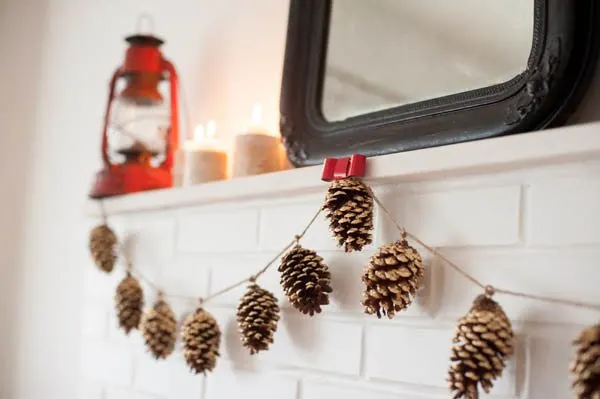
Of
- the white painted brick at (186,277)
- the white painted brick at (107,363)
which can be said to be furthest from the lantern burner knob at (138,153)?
the white painted brick at (107,363)

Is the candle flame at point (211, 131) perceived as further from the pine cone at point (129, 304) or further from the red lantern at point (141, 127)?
the pine cone at point (129, 304)

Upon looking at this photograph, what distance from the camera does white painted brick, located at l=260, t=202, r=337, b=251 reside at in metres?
0.90

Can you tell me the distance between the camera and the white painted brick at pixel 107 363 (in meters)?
1.22

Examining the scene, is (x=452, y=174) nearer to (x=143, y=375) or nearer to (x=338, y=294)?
(x=338, y=294)

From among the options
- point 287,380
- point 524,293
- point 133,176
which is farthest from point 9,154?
point 524,293

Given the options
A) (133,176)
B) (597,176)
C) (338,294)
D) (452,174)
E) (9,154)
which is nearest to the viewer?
(597,176)

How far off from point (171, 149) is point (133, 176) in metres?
0.08

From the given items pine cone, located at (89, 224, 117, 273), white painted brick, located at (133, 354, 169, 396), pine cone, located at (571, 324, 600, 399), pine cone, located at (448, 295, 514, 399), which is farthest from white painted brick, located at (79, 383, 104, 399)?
pine cone, located at (571, 324, 600, 399)

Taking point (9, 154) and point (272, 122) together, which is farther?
point (9, 154)

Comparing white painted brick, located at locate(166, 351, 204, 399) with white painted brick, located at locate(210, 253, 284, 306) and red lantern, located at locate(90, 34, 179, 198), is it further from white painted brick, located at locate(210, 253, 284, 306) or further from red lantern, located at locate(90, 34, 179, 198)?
red lantern, located at locate(90, 34, 179, 198)

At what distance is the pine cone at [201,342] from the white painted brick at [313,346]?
1.4 inches

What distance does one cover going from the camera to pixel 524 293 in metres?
0.68

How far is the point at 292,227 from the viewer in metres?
0.94

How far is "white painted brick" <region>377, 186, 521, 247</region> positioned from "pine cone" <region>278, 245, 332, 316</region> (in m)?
0.08
